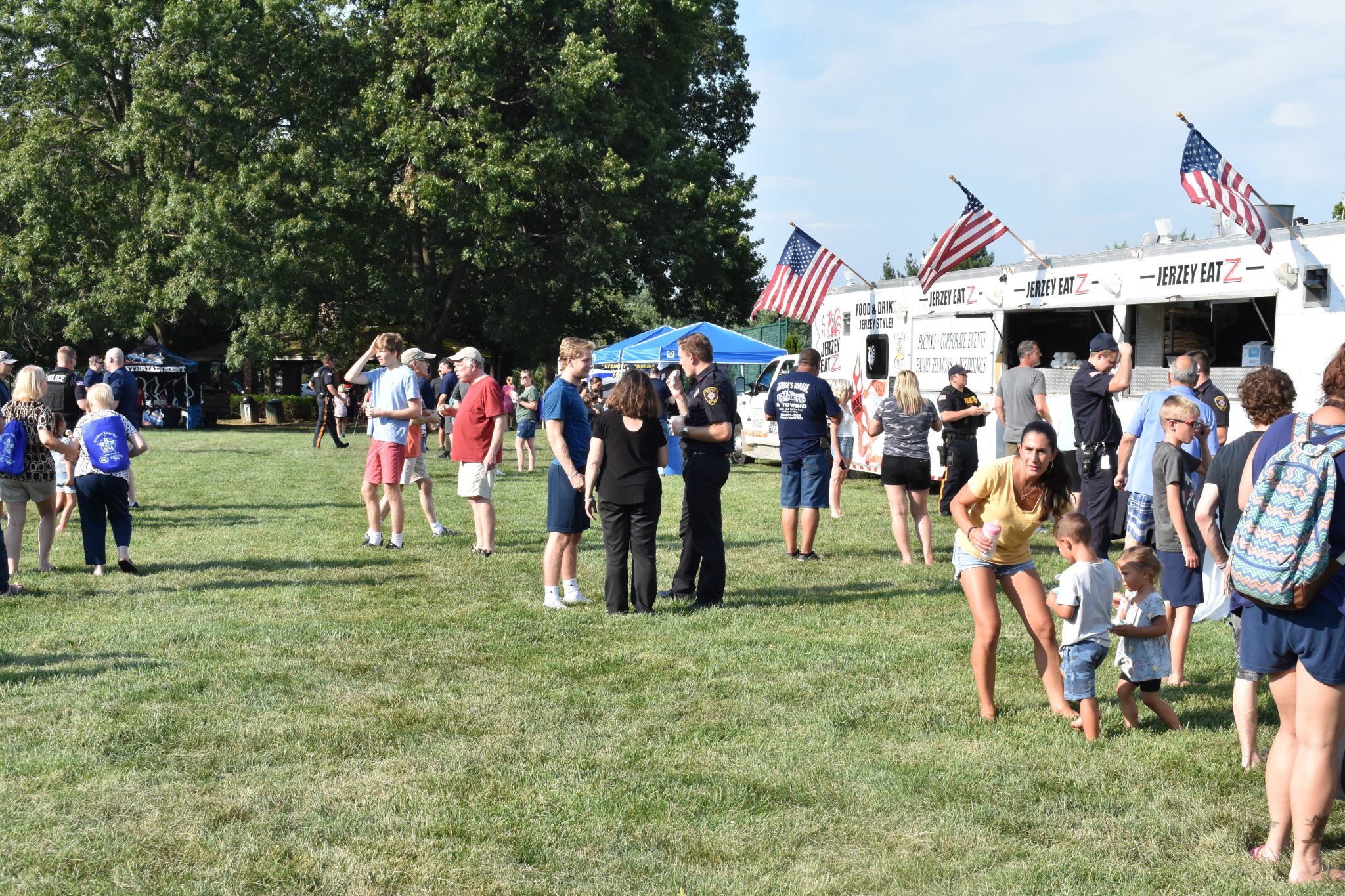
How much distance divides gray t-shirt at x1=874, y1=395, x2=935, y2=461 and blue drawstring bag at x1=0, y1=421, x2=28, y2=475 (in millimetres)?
6579

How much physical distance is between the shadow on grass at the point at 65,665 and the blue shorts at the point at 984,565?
4164 millimetres

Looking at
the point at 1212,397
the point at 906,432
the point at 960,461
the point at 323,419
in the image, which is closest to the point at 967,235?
the point at 960,461

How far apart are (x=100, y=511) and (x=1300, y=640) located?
328 inches

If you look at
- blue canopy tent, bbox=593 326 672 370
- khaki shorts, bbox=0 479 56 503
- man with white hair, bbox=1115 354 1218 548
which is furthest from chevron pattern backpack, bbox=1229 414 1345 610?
blue canopy tent, bbox=593 326 672 370

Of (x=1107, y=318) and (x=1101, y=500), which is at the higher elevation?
(x=1107, y=318)

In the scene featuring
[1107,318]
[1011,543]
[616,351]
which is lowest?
[1011,543]

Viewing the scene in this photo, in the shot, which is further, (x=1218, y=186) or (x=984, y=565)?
(x=1218, y=186)

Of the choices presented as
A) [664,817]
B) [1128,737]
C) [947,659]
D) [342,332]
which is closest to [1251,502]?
[1128,737]

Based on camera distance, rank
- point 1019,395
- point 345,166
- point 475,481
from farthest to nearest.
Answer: point 345,166 < point 1019,395 < point 475,481

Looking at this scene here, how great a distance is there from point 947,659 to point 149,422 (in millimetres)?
32596

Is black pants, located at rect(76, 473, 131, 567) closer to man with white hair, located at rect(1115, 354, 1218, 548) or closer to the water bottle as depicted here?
the water bottle

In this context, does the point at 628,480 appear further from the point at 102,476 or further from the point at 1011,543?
the point at 102,476

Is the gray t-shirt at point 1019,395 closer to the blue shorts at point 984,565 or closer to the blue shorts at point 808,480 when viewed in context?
the blue shorts at point 808,480

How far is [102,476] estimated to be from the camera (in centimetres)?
917
